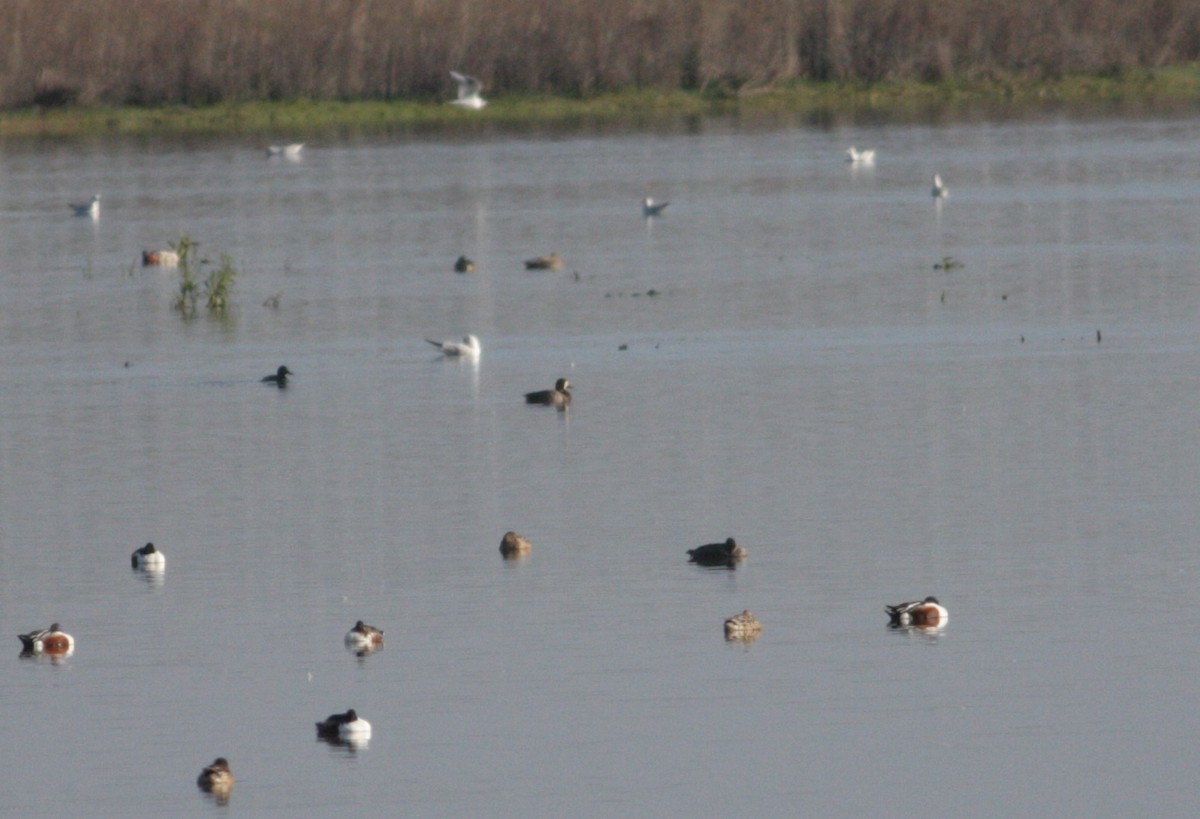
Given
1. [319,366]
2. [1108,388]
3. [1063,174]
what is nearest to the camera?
[1108,388]

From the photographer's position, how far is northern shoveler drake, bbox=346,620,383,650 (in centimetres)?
1445

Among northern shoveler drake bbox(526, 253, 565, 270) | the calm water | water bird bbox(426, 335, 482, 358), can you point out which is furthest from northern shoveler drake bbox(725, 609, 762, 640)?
northern shoveler drake bbox(526, 253, 565, 270)

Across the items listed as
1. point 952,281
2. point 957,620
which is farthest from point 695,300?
A: point 957,620

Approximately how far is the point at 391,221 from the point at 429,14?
19928 millimetres

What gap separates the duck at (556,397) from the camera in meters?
23.1

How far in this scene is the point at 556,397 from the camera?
2309 cm

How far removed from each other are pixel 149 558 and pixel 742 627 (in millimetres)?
4356

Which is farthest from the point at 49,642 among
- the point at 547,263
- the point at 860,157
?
the point at 860,157

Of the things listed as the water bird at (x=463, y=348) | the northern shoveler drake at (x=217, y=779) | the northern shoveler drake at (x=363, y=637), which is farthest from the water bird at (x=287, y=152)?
the northern shoveler drake at (x=217, y=779)

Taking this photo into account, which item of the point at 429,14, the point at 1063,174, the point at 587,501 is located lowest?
the point at 587,501

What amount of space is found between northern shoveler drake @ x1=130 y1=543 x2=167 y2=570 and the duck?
6748mm

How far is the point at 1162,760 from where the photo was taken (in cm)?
1218

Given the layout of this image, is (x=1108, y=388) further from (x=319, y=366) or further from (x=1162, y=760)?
(x=1162, y=760)

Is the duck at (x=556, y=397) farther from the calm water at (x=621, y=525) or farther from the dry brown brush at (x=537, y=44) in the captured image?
the dry brown brush at (x=537, y=44)
